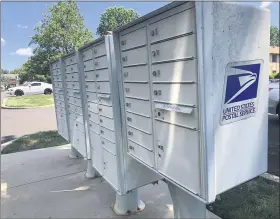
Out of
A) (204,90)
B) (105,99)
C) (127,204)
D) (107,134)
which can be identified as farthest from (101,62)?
(127,204)

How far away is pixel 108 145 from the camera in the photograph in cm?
251

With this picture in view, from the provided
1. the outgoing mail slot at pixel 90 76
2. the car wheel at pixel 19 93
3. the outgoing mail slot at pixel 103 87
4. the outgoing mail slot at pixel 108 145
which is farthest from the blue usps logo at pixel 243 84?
the car wheel at pixel 19 93

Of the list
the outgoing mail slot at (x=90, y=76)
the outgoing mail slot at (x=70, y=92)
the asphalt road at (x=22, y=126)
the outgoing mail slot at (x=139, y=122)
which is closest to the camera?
the outgoing mail slot at (x=139, y=122)

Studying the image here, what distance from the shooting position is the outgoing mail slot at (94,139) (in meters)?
2.81

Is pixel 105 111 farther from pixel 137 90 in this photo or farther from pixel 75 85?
pixel 75 85

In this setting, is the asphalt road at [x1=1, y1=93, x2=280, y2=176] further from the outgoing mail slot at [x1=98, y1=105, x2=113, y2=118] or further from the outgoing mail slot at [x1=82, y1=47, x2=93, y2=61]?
the outgoing mail slot at [x1=82, y1=47, x2=93, y2=61]

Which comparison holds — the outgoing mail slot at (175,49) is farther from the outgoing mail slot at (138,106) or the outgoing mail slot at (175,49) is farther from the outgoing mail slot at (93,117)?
the outgoing mail slot at (93,117)

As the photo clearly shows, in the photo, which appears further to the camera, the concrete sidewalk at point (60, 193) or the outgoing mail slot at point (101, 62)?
the concrete sidewalk at point (60, 193)

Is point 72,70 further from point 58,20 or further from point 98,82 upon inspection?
point 58,20

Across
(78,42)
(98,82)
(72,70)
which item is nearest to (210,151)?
(98,82)

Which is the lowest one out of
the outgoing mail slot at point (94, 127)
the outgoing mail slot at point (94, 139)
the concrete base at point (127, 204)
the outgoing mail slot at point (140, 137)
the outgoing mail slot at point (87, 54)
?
the concrete base at point (127, 204)

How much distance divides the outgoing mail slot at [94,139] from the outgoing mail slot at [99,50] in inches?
33.2

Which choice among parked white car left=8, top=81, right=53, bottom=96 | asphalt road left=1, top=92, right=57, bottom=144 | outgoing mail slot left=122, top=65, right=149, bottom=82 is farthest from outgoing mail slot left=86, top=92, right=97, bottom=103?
parked white car left=8, top=81, right=53, bottom=96

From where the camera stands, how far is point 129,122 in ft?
6.97
